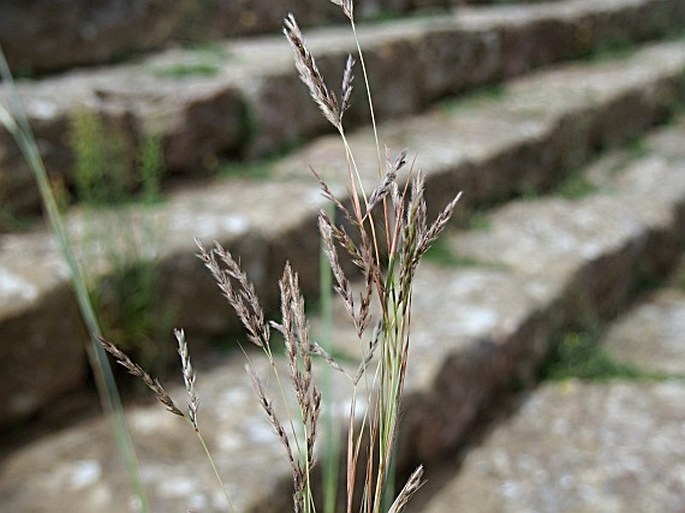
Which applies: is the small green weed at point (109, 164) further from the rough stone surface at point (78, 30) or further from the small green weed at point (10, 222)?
the rough stone surface at point (78, 30)

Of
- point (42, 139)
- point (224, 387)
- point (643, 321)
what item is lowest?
point (643, 321)

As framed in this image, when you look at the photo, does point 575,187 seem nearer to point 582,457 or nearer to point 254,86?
point 254,86

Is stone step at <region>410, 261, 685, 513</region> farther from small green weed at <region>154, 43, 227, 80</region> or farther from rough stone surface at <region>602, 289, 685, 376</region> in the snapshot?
small green weed at <region>154, 43, 227, 80</region>

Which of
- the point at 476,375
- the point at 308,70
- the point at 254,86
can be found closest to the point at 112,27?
the point at 254,86

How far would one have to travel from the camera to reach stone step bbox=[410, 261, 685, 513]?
2137mm

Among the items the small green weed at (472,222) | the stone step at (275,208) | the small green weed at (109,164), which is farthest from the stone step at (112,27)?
the small green weed at (472,222)

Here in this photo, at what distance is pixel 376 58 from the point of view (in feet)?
12.3

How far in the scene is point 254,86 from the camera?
3.12m

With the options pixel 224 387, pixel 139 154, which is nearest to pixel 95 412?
pixel 224 387

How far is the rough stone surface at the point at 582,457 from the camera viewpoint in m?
2.13

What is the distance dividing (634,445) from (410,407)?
59 centimetres

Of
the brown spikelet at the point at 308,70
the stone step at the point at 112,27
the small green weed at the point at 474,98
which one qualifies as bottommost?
the small green weed at the point at 474,98

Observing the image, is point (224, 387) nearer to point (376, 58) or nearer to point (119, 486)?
point (119, 486)

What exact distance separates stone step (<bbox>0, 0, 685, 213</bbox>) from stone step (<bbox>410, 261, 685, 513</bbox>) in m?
1.24
